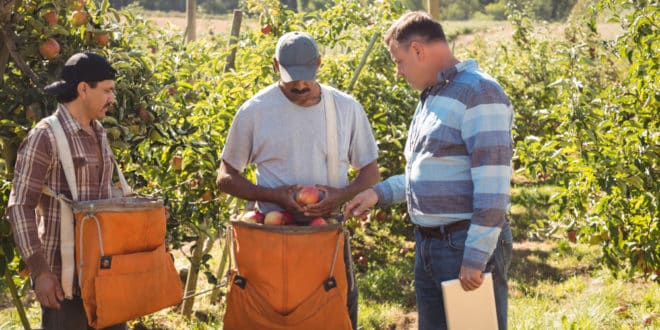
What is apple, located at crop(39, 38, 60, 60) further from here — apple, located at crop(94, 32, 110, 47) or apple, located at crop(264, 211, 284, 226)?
apple, located at crop(264, 211, 284, 226)

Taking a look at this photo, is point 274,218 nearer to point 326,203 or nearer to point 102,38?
point 326,203

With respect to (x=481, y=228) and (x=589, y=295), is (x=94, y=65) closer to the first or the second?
(x=481, y=228)

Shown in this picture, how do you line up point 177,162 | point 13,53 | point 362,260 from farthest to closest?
point 362,260 < point 177,162 < point 13,53

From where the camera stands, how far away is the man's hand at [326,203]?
255 centimetres

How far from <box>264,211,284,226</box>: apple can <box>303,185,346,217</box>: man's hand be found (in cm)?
8

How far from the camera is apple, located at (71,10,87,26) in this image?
3100 mm

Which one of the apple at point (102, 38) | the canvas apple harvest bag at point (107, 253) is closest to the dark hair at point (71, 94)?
the canvas apple harvest bag at point (107, 253)

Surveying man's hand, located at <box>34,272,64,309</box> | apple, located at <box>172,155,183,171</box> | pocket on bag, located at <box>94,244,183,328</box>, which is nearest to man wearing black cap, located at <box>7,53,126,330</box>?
man's hand, located at <box>34,272,64,309</box>

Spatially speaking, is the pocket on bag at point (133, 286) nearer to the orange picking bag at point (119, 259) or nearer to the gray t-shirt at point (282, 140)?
the orange picking bag at point (119, 259)

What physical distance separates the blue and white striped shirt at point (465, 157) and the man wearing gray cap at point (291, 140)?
11.4 inches

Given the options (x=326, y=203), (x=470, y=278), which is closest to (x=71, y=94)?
(x=326, y=203)

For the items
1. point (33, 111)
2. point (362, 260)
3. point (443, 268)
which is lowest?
point (362, 260)

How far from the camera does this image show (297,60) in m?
2.56

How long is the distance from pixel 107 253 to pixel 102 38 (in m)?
1.11
